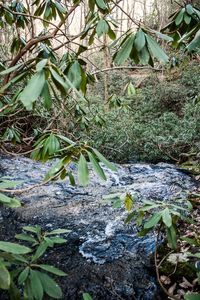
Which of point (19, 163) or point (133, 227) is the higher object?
point (133, 227)

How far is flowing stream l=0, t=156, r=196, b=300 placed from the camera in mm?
2137

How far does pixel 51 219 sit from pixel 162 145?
3.44 meters

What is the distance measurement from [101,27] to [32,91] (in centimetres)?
106

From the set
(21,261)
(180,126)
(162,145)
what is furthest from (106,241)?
(180,126)

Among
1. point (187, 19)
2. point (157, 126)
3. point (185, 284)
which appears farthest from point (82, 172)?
point (157, 126)

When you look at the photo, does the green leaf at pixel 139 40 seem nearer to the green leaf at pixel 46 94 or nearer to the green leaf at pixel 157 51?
the green leaf at pixel 157 51

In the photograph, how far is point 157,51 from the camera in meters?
1.03

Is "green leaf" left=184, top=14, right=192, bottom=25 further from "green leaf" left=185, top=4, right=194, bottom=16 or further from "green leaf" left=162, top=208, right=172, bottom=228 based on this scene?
"green leaf" left=162, top=208, right=172, bottom=228

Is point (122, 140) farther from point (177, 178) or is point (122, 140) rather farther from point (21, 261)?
point (21, 261)

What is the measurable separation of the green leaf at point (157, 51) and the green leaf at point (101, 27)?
2.01ft

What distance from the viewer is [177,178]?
4.69m

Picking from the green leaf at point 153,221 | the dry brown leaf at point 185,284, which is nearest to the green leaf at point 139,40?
the green leaf at point 153,221

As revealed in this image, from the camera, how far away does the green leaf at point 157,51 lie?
3.36 ft

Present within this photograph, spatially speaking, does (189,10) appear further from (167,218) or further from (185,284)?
(185,284)
